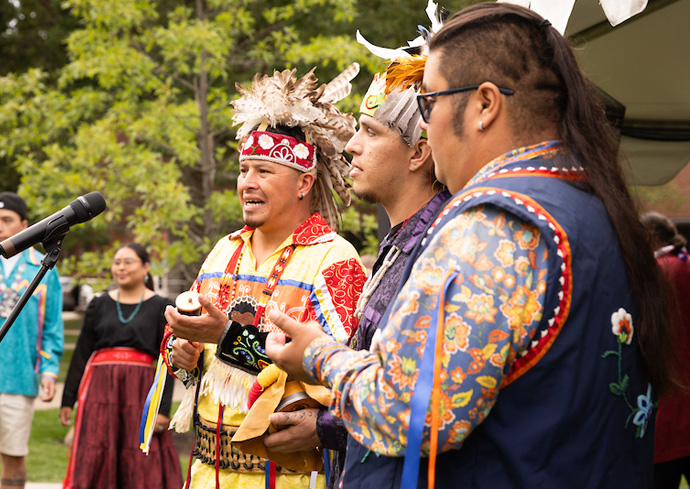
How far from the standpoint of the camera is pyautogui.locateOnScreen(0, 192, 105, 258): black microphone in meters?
2.79

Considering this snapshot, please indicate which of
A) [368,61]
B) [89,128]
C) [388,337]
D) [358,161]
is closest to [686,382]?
[388,337]

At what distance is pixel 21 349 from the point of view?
6.12 metres

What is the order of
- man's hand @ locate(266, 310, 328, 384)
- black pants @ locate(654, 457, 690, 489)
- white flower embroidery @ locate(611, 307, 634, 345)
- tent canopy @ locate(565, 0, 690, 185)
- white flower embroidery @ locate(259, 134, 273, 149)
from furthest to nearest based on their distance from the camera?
black pants @ locate(654, 457, 690, 489) → tent canopy @ locate(565, 0, 690, 185) → white flower embroidery @ locate(259, 134, 273, 149) → man's hand @ locate(266, 310, 328, 384) → white flower embroidery @ locate(611, 307, 634, 345)

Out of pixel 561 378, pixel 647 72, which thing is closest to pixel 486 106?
pixel 561 378

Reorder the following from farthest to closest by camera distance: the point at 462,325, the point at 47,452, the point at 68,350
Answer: the point at 68,350
the point at 47,452
the point at 462,325

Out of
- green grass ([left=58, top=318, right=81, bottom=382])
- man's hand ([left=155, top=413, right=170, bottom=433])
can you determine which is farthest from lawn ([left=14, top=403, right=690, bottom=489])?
green grass ([left=58, top=318, right=81, bottom=382])

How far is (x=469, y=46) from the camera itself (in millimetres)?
1769

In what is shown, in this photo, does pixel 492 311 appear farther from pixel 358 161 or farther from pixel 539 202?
pixel 358 161

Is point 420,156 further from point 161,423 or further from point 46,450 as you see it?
point 46,450

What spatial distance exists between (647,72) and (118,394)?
14.2 feet

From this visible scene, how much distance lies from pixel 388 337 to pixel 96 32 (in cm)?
832

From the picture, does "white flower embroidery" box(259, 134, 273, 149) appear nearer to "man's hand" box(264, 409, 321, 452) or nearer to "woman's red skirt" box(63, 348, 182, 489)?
"man's hand" box(264, 409, 321, 452)

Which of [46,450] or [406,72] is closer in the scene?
[406,72]

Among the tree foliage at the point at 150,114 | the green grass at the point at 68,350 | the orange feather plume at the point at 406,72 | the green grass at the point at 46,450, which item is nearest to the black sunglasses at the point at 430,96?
the orange feather plume at the point at 406,72
